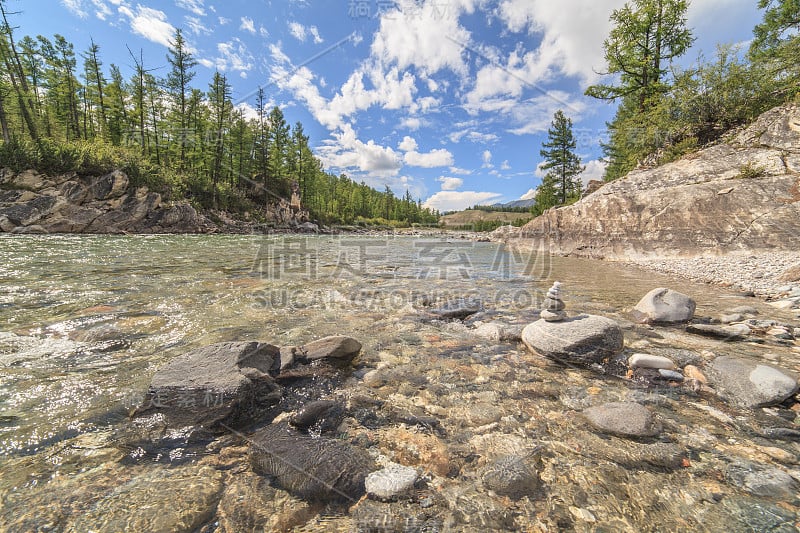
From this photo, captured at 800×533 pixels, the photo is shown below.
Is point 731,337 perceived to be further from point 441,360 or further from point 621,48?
point 621,48

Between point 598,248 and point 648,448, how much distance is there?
14.7 meters

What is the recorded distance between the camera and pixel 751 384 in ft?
9.02

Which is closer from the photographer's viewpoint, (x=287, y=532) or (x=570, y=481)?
(x=287, y=532)

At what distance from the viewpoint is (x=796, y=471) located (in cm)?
188

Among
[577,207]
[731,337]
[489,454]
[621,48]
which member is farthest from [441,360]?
[621,48]

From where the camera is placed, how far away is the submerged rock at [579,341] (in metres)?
3.55

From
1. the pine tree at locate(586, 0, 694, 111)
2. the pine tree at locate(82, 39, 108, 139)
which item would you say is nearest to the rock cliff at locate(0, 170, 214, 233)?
the pine tree at locate(82, 39, 108, 139)

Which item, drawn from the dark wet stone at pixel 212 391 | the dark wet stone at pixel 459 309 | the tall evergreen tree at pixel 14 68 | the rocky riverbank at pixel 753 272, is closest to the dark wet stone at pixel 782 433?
the dark wet stone at pixel 459 309

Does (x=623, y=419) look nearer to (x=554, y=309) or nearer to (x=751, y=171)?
(x=554, y=309)

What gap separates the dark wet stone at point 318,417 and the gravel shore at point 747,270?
346 inches

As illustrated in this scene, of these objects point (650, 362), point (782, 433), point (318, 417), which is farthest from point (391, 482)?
point (650, 362)

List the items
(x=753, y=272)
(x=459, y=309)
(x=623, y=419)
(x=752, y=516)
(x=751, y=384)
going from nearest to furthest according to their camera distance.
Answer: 1. (x=752, y=516)
2. (x=623, y=419)
3. (x=751, y=384)
4. (x=459, y=309)
5. (x=753, y=272)

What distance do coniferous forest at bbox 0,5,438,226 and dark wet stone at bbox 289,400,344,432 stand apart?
34.7 meters

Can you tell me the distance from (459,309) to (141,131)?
173ft
